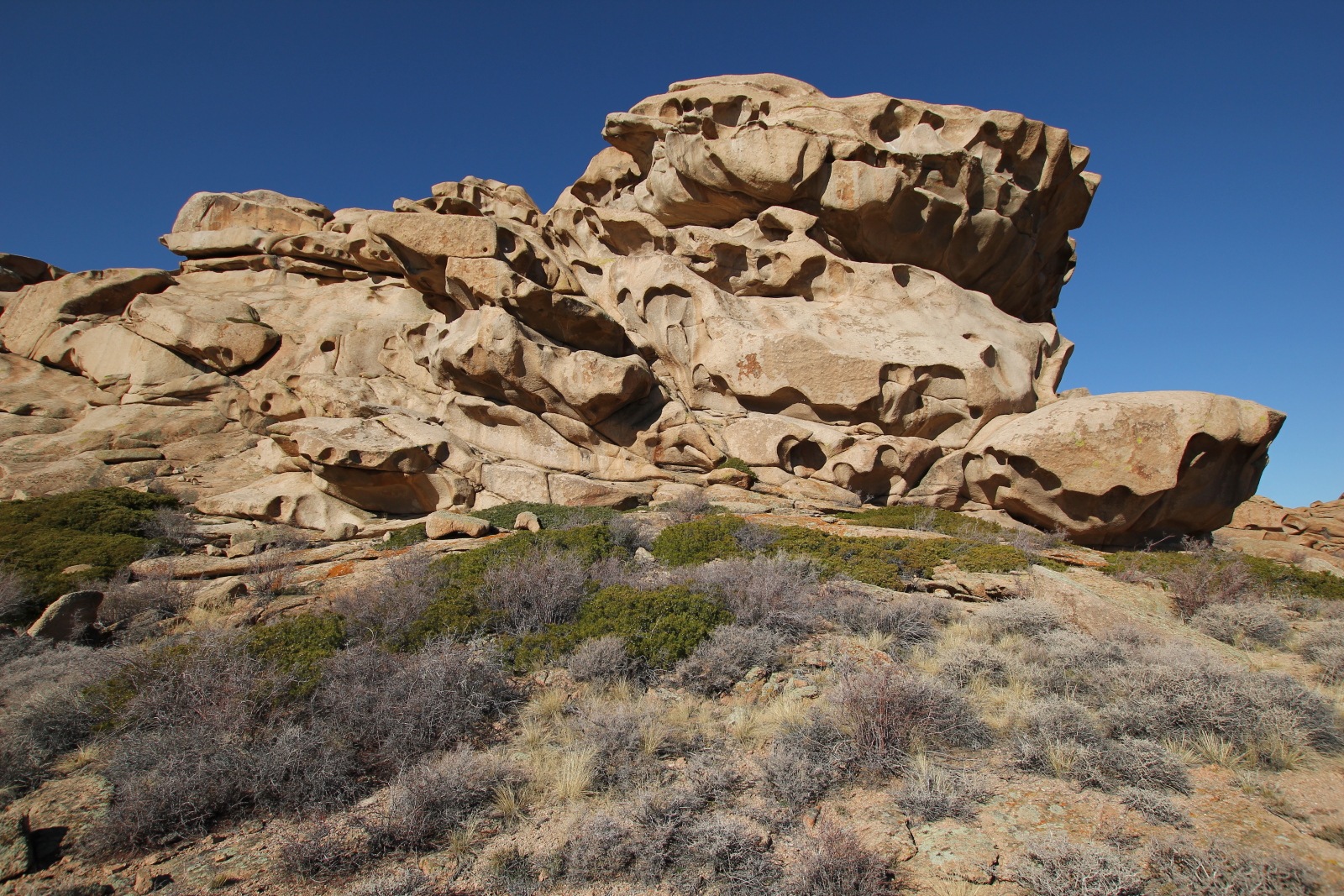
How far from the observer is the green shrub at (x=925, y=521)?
13664mm

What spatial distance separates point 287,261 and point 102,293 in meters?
5.83

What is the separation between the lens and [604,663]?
5645 millimetres

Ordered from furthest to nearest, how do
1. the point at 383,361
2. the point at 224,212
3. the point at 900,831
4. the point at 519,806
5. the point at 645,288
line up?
the point at 224,212
the point at 383,361
the point at 645,288
the point at 519,806
the point at 900,831

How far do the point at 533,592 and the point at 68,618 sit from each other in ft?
16.0

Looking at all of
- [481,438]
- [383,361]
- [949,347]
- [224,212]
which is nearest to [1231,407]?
[949,347]

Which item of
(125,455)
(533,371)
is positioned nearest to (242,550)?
(533,371)

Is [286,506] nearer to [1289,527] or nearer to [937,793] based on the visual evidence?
[937,793]

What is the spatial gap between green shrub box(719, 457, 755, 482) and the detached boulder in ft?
19.2

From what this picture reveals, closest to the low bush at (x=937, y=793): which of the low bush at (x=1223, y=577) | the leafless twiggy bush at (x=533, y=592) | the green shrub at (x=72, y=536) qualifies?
the leafless twiggy bush at (x=533, y=592)

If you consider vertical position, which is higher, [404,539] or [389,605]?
[404,539]

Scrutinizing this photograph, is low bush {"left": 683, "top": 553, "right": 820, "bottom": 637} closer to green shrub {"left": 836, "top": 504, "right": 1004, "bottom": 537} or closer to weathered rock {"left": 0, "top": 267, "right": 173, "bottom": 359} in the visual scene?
green shrub {"left": 836, "top": 504, "right": 1004, "bottom": 537}

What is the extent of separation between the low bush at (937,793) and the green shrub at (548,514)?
8831mm

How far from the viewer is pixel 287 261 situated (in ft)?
82.7

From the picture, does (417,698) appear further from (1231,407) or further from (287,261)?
(287,261)
